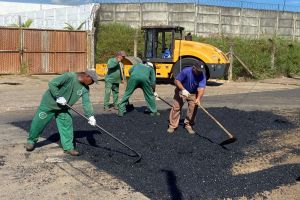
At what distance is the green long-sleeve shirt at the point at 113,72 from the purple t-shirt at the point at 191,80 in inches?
111

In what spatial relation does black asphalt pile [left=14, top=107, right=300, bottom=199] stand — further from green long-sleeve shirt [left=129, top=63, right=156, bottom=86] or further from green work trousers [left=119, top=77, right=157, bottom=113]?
green long-sleeve shirt [left=129, top=63, right=156, bottom=86]

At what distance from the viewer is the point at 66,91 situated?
287 inches

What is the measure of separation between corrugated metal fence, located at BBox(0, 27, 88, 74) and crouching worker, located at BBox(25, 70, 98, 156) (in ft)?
47.4

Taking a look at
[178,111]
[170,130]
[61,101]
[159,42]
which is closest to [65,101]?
[61,101]

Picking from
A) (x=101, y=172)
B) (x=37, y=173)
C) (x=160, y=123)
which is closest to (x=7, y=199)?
(x=37, y=173)

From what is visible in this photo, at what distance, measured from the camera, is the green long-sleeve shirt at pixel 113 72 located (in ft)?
37.6

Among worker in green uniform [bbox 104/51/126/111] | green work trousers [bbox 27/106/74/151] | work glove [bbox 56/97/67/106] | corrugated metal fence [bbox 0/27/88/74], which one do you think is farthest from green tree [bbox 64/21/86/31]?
work glove [bbox 56/97/67/106]

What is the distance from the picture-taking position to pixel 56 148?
7.89 m

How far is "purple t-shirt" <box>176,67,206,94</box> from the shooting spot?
8953 millimetres

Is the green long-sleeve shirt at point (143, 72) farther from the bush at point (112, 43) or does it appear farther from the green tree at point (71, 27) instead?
the green tree at point (71, 27)

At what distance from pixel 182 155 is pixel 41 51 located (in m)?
15.7

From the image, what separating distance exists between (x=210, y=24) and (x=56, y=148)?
1821cm

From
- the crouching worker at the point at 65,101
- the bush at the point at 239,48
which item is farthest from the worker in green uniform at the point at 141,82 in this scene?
the bush at the point at 239,48

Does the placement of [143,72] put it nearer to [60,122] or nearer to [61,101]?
[60,122]
